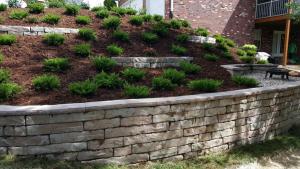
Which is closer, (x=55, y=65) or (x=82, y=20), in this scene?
(x=55, y=65)

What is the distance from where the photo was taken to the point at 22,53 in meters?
5.75

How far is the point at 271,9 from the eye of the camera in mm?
14992

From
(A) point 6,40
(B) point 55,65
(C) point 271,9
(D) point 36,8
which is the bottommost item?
(B) point 55,65

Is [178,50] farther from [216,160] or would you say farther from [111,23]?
[216,160]

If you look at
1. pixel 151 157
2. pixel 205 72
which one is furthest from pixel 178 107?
pixel 205 72

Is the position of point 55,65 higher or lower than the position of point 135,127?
higher

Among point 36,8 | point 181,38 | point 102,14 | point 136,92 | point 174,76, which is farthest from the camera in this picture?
point 102,14

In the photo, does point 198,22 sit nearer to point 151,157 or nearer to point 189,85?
point 189,85

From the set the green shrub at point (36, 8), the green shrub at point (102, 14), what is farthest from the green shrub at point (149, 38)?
the green shrub at point (36, 8)

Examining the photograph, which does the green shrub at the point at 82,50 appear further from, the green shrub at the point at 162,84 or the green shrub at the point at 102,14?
the green shrub at the point at 102,14

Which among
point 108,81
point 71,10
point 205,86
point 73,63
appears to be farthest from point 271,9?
point 108,81

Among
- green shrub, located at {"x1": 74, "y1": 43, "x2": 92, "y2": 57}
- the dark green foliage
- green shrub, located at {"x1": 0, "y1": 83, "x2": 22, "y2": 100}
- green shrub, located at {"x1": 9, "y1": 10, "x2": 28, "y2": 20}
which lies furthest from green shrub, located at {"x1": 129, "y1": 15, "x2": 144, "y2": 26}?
green shrub, located at {"x1": 0, "y1": 83, "x2": 22, "y2": 100}

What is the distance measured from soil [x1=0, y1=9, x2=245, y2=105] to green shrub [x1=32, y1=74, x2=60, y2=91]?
0.29ft

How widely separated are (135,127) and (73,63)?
7.94 feet
